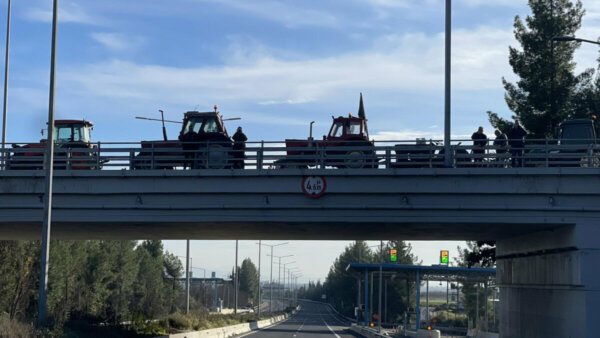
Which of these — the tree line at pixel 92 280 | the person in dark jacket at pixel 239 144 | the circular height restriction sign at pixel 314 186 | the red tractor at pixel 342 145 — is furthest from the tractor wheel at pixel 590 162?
the tree line at pixel 92 280

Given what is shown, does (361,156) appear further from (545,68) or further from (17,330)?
(545,68)

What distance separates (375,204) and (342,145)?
613cm

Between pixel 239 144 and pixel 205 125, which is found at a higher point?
pixel 205 125

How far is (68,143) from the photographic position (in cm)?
2950

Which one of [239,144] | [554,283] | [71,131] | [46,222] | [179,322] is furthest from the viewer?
[179,322]

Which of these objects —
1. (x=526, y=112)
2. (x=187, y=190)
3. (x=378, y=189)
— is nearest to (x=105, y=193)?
(x=187, y=190)

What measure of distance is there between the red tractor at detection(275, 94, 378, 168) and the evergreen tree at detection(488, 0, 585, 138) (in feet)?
47.4

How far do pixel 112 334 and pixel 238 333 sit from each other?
25381 mm

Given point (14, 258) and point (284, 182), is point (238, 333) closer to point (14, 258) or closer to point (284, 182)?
point (14, 258)

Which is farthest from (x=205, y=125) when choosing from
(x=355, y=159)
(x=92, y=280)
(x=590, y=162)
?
(x=92, y=280)

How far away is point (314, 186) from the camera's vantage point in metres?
23.8

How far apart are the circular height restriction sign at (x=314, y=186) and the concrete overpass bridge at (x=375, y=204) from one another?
31mm

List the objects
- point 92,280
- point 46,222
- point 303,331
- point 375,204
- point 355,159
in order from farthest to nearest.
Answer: point 92,280
point 303,331
point 355,159
point 375,204
point 46,222

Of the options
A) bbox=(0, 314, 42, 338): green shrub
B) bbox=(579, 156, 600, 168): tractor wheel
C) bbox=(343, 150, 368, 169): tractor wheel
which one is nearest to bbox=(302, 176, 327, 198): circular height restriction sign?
bbox=(343, 150, 368, 169): tractor wheel
